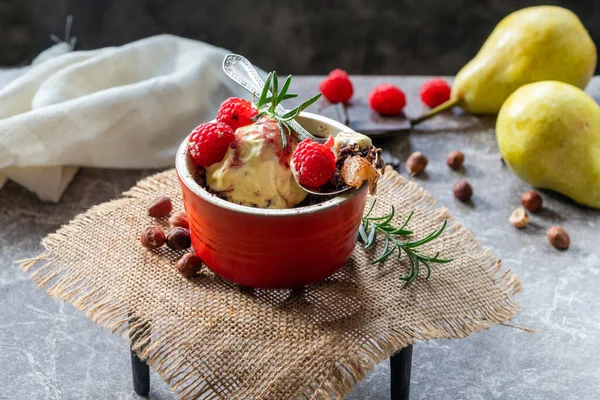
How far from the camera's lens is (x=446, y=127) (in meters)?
1.56

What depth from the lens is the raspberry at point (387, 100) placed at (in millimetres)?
1490

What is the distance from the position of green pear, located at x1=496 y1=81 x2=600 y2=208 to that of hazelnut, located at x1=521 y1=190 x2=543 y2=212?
41 mm

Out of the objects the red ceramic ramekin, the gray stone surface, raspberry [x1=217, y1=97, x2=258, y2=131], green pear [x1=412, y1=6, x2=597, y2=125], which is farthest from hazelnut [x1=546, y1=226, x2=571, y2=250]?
raspberry [x1=217, y1=97, x2=258, y2=131]

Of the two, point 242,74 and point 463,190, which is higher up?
point 242,74

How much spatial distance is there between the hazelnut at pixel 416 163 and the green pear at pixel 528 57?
176 millimetres

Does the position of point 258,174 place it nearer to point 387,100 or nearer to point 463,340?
point 463,340

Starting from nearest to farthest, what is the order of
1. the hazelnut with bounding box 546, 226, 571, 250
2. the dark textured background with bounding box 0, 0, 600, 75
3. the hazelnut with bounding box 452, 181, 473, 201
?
the hazelnut with bounding box 546, 226, 571, 250 < the hazelnut with bounding box 452, 181, 473, 201 < the dark textured background with bounding box 0, 0, 600, 75

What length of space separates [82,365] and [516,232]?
739 mm

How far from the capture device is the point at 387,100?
1.49m

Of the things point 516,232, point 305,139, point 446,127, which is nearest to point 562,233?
point 516,232

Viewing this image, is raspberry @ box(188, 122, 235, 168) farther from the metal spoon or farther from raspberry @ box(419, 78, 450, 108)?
raspberry @ box(419, 78, 450, 108)

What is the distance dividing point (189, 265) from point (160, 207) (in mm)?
133

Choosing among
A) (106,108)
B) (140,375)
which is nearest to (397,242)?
(140,375)

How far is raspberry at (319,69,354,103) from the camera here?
1.55 m
